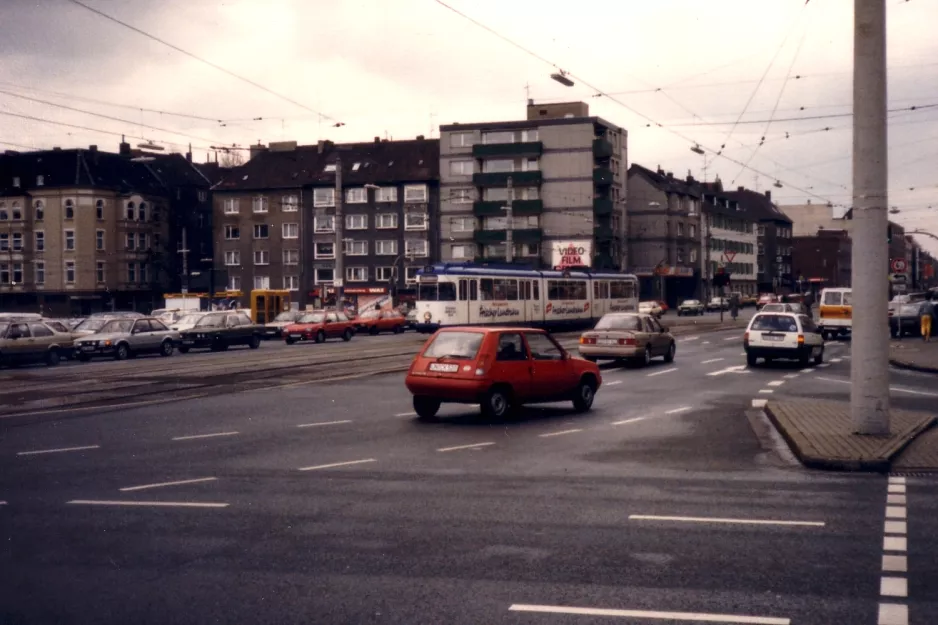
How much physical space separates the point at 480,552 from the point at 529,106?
89753 millimetres

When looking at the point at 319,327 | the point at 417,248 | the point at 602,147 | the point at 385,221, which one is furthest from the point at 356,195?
the point at 319,327

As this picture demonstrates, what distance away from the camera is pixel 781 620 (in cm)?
602

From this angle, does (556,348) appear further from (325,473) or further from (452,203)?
(452,203)

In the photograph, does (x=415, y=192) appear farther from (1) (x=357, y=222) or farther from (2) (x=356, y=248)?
(2) (x=356, y=248)

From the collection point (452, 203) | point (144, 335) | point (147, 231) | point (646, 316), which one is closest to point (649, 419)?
point (646, 316)

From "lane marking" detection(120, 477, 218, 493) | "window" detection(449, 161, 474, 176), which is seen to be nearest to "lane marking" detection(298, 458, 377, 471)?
"lane marking" detection(120, 477, 218, 493)

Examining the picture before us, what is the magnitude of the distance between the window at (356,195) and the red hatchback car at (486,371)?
78125 mm

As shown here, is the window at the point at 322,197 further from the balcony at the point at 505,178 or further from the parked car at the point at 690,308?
the parked car at the point at 690,308

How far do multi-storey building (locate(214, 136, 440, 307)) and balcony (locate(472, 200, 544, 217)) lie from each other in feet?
13.5

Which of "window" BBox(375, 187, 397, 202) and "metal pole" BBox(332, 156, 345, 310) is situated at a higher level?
"window" BBox(375, 187, 397, 202)

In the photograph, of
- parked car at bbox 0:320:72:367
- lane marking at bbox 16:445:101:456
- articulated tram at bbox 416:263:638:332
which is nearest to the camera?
lane marking at bbox 16:445:101:456

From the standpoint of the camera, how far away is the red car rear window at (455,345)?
16.8m

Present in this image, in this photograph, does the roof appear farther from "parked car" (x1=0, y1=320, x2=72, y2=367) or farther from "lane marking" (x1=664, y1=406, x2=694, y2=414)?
"lane marking" (x1=664, y1=406, x2=694, y2=414)

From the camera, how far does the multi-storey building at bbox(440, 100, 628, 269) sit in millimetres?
90062
